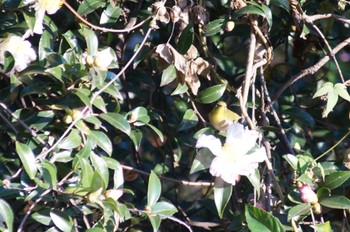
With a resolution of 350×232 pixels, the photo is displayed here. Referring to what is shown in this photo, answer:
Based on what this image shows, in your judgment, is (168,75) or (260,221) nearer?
(260,221)

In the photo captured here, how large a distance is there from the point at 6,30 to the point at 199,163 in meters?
0.47

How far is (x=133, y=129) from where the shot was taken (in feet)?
5.51

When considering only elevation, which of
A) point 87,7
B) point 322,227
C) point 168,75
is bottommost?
point 322,227

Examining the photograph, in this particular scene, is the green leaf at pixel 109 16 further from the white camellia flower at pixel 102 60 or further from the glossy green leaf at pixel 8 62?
the glossy green leaf at pixel 8 62

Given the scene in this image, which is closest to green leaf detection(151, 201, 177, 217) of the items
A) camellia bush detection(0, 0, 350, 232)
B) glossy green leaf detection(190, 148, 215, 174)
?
camellia bush detection(0, 0, 350, 232)

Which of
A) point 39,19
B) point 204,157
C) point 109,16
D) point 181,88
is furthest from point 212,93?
point 39,19

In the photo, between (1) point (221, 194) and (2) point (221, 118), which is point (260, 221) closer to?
(1) point (221, 194)

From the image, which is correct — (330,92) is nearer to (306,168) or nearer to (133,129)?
(306,168)

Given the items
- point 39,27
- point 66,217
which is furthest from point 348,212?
point 39,27

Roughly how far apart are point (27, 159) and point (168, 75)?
35 centimetres

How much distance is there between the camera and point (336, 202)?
1.47 metres

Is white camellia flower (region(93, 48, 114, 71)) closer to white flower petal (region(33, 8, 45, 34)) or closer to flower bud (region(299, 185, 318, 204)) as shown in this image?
white flower petal (region(33, 8, 45, 34))

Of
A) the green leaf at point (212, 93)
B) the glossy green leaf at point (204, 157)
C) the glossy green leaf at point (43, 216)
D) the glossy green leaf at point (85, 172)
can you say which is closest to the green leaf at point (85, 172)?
the glossy green leaf at point (85, 172)

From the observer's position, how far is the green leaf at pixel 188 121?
1647 mm
